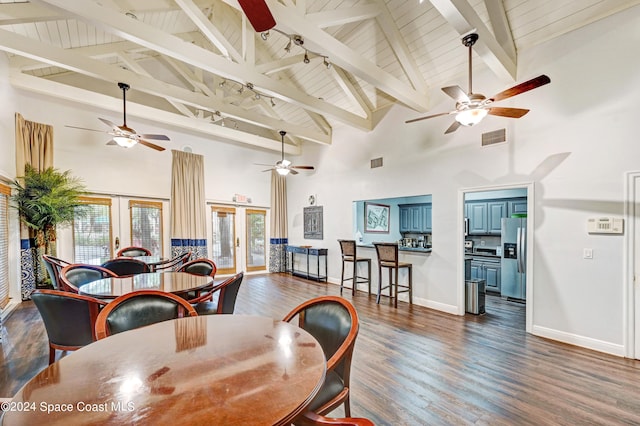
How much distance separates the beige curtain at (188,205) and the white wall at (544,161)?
0.83 meters

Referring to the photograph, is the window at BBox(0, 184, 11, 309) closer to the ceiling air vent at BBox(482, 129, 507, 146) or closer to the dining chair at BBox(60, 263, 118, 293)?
the dining chair at BBox(60, 263, 118, 293)

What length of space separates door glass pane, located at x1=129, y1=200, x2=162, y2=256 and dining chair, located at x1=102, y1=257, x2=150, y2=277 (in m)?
2.37

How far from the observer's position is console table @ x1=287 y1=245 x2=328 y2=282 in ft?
22.9

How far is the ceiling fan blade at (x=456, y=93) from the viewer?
2.81 m

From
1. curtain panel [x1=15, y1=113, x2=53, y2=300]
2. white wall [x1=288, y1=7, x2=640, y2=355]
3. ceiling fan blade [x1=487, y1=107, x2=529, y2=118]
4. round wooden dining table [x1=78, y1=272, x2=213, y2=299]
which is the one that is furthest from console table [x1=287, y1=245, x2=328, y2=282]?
curtain panel [x1=15, y1=113, x2=53, y2=300]

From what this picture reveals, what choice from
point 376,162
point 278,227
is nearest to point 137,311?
point 376,162

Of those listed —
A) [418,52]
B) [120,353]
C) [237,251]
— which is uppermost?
[418,52]

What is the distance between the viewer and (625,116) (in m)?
3.06

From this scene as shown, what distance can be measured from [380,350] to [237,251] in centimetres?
551

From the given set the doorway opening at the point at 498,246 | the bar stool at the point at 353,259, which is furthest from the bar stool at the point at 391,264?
the doorway opening at the point at 498,246

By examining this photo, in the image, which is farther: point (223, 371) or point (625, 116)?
point (625, 116)

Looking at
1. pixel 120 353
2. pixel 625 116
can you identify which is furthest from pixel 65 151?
pixel 625 116

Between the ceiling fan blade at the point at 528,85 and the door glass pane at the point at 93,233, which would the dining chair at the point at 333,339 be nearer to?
the ceiling fan blade at the point at 528,85

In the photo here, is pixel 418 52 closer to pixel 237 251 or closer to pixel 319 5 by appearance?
pixel 319 5
